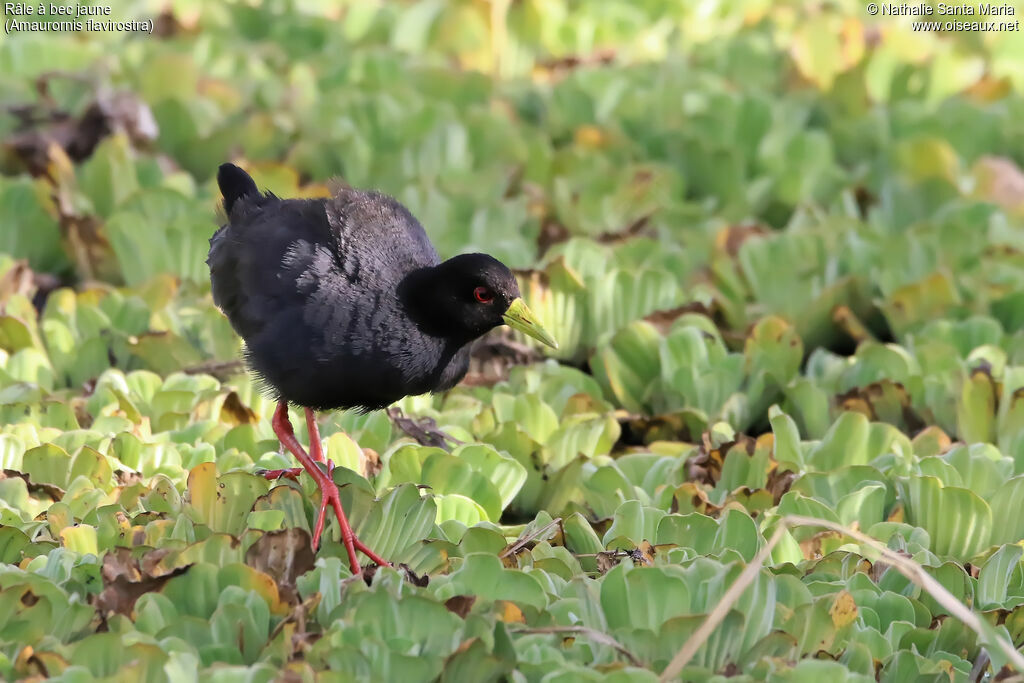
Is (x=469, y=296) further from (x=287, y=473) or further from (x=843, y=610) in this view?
(x=843, y=610)

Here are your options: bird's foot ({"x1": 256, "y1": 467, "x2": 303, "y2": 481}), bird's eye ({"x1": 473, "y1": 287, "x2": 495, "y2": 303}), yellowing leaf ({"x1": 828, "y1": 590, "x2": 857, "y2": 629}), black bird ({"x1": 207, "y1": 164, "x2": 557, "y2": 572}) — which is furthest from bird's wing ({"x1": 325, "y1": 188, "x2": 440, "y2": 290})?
yellowing leaf ({"x1": 828, "y1": 590, "x2": 857, "y2": 629})

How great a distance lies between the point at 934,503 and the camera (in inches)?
120

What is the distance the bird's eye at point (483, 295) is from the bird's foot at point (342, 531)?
1.87ft

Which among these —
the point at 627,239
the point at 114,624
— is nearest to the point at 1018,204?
the point at 627,239

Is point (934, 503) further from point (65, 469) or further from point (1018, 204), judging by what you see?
point (1018, 204)

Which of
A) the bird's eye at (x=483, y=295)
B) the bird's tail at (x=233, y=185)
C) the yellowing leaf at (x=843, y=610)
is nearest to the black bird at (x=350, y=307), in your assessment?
the bird's eye at (x=483, y=295)

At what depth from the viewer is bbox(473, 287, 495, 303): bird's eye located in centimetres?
312

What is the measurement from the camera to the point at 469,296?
10.2 feet

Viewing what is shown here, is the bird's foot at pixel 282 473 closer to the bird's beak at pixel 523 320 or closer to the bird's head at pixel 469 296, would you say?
the bird's head at pixel 469 296

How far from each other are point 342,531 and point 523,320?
0.70 metres

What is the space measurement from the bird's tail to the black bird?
12.1 inches

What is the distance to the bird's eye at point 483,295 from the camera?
3117 millimetres

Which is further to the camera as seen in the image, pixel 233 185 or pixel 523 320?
pixel 233 185

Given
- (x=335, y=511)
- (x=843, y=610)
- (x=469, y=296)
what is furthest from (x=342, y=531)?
(x=843, y=610)
